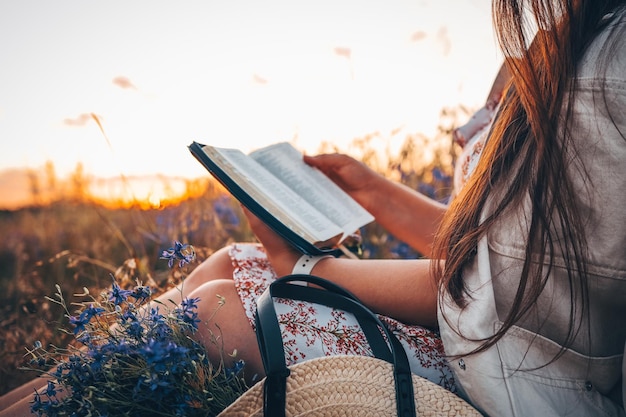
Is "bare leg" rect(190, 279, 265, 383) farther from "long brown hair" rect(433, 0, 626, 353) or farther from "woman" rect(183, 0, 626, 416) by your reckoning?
"long brown hair" rect(433, 0, 626, 353)

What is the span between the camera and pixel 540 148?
2.93 ft

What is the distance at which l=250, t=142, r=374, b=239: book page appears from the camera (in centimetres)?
170

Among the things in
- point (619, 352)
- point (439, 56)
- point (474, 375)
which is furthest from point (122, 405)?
point (439, 56)

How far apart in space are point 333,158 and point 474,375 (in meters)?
1.19

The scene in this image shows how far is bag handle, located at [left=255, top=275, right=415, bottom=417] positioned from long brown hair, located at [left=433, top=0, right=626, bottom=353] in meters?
0.19

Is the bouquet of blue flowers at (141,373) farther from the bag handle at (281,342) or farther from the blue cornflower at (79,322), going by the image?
the bag handle at (281,342)

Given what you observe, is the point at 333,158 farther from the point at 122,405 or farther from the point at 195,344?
the point at 122,405

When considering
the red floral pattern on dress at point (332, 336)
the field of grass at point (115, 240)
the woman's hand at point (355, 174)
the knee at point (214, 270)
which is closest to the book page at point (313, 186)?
the woman's hand at point (355, 174)

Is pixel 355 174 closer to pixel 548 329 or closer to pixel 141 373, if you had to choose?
pixel 548 329

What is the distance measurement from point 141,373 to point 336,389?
1.44ft

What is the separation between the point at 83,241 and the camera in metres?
3.36

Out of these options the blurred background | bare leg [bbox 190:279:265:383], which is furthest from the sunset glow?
bare leg [bbox 190:279:265:383]

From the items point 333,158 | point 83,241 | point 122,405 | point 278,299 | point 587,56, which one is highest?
point 587,56

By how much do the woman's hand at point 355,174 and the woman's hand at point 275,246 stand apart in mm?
598
